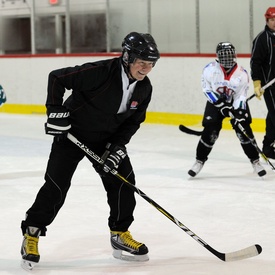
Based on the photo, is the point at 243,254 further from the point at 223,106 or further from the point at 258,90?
the point at 258,90

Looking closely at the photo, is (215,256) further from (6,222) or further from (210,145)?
(210,145)

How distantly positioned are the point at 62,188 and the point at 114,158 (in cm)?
25

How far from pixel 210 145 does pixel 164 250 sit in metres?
1.90

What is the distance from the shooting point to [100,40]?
10.1 meters

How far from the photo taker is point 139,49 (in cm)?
297

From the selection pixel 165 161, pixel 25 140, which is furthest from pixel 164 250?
pixel 25 140

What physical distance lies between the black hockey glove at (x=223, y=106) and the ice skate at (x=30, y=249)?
2154 mm

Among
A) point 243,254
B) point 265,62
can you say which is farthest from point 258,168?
point 243,254

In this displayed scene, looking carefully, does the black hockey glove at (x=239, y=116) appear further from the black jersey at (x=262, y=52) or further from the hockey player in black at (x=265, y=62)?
the black jersey at (x=262, y=52)

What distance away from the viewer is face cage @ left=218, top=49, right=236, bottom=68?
5047mm

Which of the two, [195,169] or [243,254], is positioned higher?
[243,254]

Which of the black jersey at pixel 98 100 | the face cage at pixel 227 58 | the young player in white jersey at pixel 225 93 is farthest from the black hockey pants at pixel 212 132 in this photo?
the black jersey at pixel 98 100

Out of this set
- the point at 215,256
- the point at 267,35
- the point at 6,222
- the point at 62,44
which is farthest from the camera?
the point at 62,44

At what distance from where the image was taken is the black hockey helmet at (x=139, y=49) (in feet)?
9.75
